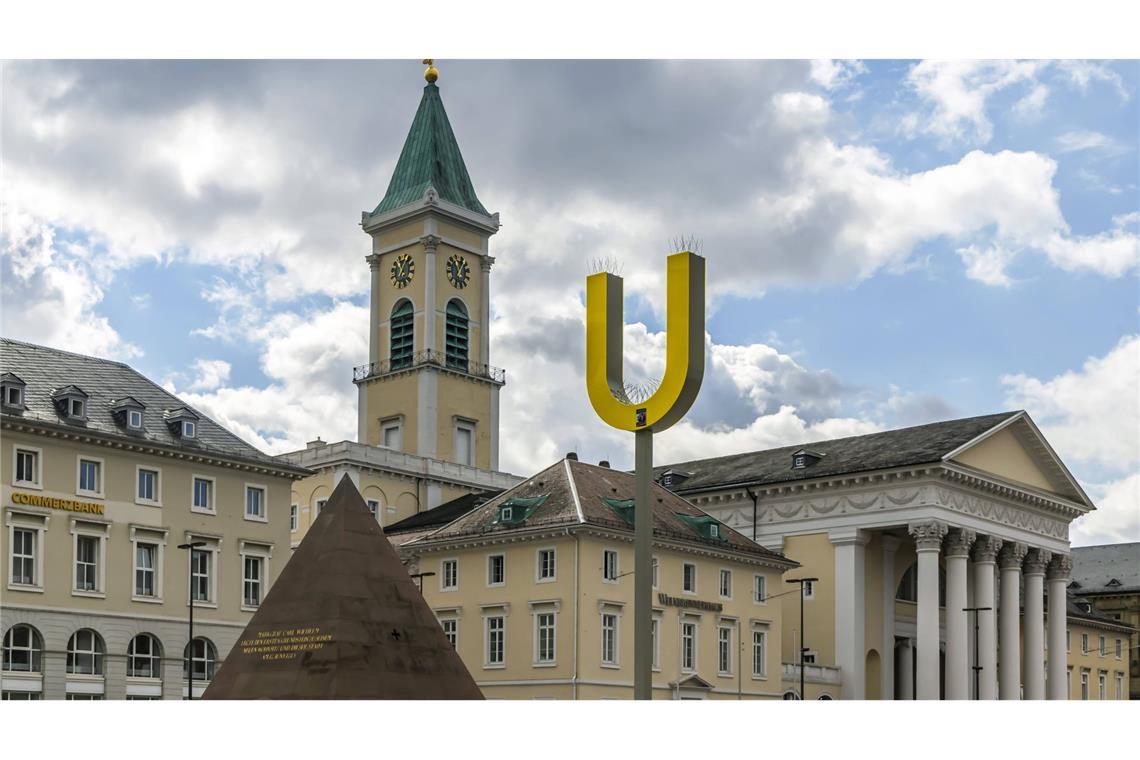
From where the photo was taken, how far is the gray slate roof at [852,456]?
77625mm

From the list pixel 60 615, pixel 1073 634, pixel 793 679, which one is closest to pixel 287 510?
pixel 60 615

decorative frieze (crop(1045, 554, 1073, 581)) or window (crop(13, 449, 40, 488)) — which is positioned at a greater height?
window (crop(13, 449, 40, 488))

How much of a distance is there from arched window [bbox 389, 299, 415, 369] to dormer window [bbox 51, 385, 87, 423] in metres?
39.3

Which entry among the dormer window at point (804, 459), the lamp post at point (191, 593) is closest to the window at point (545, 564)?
the lamp post at point (191, 593)

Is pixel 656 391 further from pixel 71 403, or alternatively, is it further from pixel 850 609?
pixel 850 609

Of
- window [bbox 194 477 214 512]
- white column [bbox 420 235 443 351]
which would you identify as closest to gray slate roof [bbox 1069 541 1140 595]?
white column [bbox 420 235 443 351]

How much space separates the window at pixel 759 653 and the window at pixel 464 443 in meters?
29.9

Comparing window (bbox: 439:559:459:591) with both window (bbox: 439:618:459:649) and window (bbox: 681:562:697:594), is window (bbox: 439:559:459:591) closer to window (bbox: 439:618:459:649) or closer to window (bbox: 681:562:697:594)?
window (bbox: 439:618:459:649)

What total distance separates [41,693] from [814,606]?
37.3 m

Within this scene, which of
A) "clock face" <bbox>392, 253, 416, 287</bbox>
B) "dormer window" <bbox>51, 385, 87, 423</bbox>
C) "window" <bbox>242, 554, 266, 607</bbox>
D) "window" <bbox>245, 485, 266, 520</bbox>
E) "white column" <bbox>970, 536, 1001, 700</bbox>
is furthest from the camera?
"clock face" <bbox>392, 253, 416, 287</bbox>

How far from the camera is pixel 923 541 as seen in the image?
2980 inches

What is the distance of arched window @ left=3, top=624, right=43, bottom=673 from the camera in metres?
53.9

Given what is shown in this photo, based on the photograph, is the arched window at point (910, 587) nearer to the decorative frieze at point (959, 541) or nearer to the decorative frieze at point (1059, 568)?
the decorative frieze at point (959, 541)

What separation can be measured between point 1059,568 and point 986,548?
1004 cm
